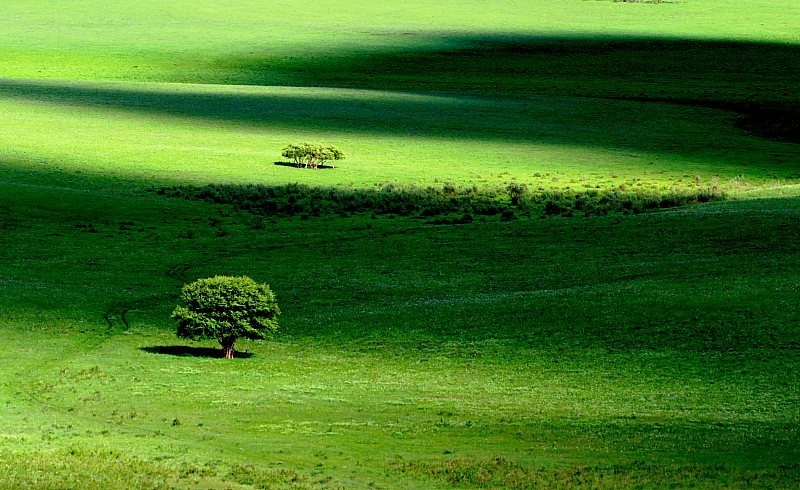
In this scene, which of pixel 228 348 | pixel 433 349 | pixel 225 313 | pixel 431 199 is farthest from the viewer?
pixel 431 199

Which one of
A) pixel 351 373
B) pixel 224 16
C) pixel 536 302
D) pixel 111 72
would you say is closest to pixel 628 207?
pixel 536 302

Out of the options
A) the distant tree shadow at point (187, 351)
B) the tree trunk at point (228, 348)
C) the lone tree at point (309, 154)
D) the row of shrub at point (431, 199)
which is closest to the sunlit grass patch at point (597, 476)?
the tree trunk at point (228, 348)

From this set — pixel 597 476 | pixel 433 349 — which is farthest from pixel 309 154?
pixel 597 476

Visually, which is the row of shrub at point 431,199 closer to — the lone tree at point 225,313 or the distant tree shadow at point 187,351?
the distant tree shadow at point 187,351

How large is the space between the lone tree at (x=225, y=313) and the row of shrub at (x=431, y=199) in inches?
999

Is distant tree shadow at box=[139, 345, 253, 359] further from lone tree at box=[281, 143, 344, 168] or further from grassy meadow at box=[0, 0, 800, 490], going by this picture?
lone tree at box=[281, 143, 344, 168]

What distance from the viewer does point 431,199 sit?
63.6 meters

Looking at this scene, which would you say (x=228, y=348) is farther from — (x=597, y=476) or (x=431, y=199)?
(x=431, y=199)

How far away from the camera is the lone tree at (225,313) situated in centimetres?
3338

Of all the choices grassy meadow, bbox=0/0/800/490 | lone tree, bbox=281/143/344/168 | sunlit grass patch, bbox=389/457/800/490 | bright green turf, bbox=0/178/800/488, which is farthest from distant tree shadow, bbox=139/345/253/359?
lone tree, bbox=281/143/344/168

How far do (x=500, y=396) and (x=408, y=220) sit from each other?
30584 millimetres

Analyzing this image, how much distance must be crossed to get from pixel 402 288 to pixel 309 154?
32929mm

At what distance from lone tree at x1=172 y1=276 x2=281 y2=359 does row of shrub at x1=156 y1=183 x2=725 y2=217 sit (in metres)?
25.4

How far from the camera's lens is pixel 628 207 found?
6084 centimetres
